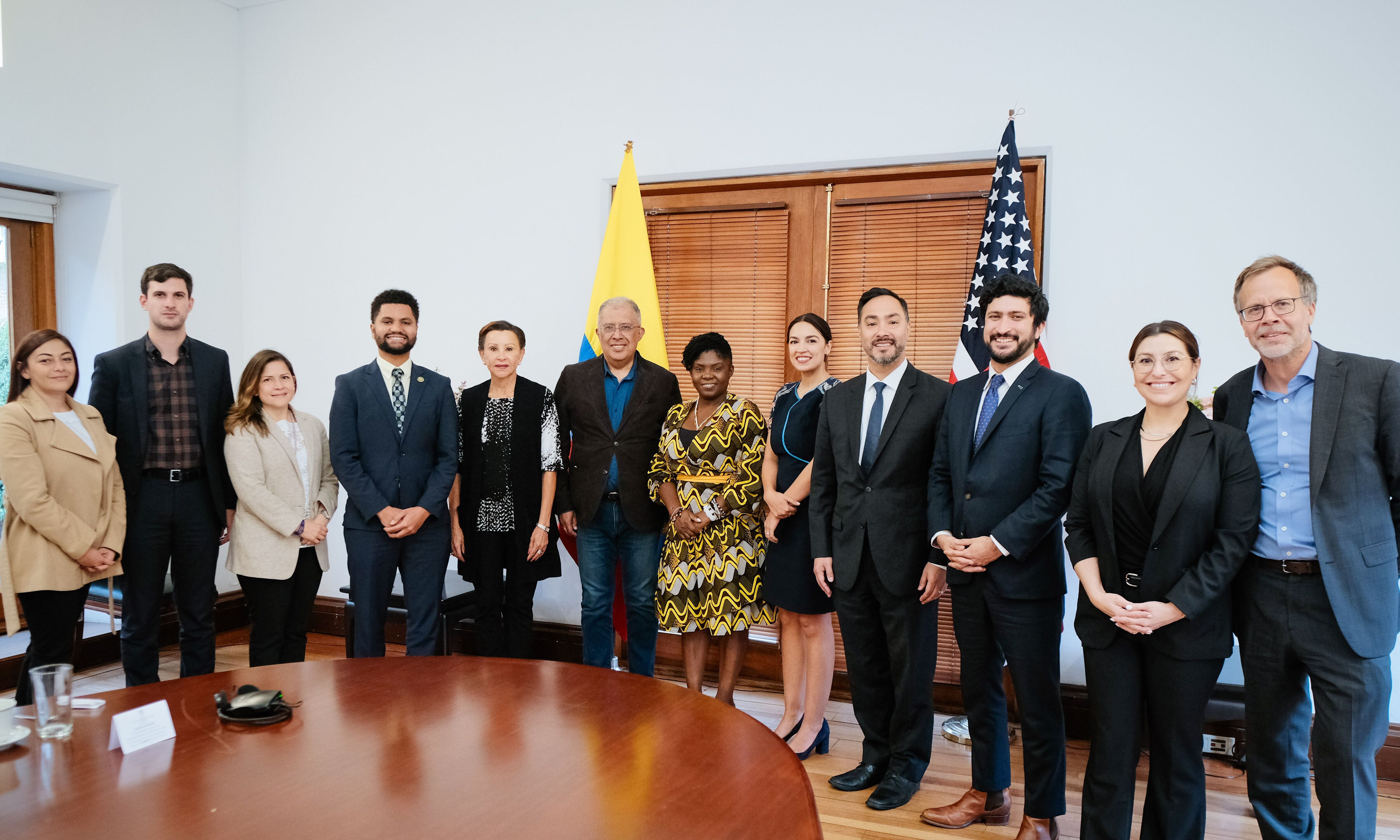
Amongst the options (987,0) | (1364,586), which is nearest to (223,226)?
(987,0)

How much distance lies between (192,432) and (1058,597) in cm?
325

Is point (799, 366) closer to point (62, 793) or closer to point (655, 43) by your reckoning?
point (655, 43)

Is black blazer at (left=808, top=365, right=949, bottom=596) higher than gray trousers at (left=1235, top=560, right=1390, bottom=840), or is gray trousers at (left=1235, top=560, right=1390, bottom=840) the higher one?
black blazer at (left=808, top=365, right=949, bottom=596)

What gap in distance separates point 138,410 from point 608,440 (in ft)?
5.99

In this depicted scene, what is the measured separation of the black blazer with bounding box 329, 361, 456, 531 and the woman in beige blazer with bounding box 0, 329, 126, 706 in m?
0.81

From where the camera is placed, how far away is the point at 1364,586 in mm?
2119

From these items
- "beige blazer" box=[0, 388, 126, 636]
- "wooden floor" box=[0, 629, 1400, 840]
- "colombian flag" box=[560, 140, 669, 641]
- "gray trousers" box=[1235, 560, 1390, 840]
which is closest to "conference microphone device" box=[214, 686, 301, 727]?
"wooden floor" box=[0, 629, 1400, 840]

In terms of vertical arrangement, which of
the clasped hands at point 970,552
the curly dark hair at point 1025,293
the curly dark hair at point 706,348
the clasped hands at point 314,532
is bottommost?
the clasped hands at point 314,532

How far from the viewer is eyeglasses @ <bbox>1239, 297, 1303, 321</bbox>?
219cm

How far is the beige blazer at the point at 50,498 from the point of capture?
2975 millimetres

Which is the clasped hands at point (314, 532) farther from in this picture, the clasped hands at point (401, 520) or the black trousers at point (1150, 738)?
the black trousers at point (1150, 738)

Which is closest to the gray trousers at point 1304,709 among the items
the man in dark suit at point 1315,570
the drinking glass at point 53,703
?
the man in dark suit at point 1315,570

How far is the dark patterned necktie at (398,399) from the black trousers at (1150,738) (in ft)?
8.73

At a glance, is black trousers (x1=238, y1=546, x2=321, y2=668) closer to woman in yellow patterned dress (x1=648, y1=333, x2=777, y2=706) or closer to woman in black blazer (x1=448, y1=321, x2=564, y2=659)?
woman in black blazer (x1=448, y1=321, x2=564, y2=659)
